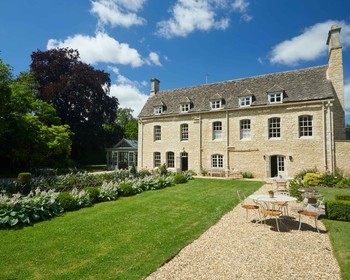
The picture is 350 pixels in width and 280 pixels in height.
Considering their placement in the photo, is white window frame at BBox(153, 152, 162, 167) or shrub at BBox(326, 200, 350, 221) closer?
shrub at BBox(326, 200, 350, 221)

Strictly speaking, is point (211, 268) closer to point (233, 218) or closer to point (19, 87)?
point (233, 218)

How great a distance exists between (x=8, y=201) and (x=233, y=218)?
7.86 meters

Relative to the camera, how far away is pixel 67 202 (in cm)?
920

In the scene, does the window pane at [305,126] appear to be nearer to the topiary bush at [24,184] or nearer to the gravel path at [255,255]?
the gravel path at [255,255]

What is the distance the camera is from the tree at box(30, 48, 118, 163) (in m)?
29.9

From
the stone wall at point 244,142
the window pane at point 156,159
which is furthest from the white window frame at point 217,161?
the window pane at point 156,159

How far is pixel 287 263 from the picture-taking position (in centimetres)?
491

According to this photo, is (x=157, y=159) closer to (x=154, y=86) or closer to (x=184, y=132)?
(x=184, y=132)

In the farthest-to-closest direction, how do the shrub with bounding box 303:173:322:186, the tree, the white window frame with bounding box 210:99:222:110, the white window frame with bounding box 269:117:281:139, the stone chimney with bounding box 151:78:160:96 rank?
the tree < the stone chimney with bounding box 151:78:160:96 < the white window frame with bounding box 210:99:222:110 < the white window frame with bounding box 269:117:281:139 < the shrub with bounding box 303:173:322:186

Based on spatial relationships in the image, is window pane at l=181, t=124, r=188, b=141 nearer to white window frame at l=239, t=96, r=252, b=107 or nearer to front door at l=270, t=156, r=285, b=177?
white window frame at l=239, t=96, r=252, b=107

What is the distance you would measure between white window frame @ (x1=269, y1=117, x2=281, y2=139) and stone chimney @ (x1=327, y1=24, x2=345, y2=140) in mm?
4045

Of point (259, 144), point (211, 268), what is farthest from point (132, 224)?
point (259, 144)

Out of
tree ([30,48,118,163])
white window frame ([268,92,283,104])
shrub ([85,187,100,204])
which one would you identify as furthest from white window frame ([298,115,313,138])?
tree ([30,48,118,163])

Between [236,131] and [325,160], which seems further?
[236,131]
